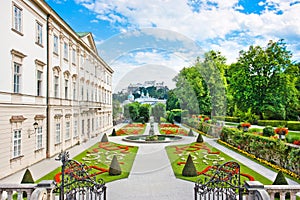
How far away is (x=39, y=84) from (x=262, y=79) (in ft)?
84.4

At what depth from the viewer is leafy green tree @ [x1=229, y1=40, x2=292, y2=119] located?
102 ft

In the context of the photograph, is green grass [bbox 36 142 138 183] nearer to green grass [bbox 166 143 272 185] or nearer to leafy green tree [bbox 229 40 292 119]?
green grass [bbox 166 143 272 185]

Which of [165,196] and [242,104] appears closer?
[165,196]

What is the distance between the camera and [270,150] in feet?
49.4

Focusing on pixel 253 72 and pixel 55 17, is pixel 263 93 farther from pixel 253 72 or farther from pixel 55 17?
pixel 55 17

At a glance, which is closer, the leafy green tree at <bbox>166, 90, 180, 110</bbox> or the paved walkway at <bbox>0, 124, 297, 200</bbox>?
the paved walkway at <bbox>0, 124, 297, 200</bbox>

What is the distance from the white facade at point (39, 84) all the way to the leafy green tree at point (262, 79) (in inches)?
682

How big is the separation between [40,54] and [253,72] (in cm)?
2567

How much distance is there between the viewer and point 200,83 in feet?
68.1

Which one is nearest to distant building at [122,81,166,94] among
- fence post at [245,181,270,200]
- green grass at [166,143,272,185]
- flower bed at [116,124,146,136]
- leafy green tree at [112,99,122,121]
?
leafy green tree at [112,99,122,121]

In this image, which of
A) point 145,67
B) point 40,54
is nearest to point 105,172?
point 145,67

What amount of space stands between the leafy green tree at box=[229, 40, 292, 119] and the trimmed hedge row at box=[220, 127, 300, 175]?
1192 cm

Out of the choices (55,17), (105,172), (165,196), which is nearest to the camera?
(165,196)

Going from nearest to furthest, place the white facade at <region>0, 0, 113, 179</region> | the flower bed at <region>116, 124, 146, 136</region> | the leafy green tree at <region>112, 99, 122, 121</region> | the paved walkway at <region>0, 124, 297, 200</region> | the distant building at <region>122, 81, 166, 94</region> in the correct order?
the paved walkway at <region>0, 124, 297, 200</region> < the white facade at <region>0, 0, 113, 179</region> < the distant building at <region>122, 81, 166, 94</region> < the leafy green tree at <region>112, 99, 122, 121</region> < the flower bed at <region>116, 124, 146, 136</region>
